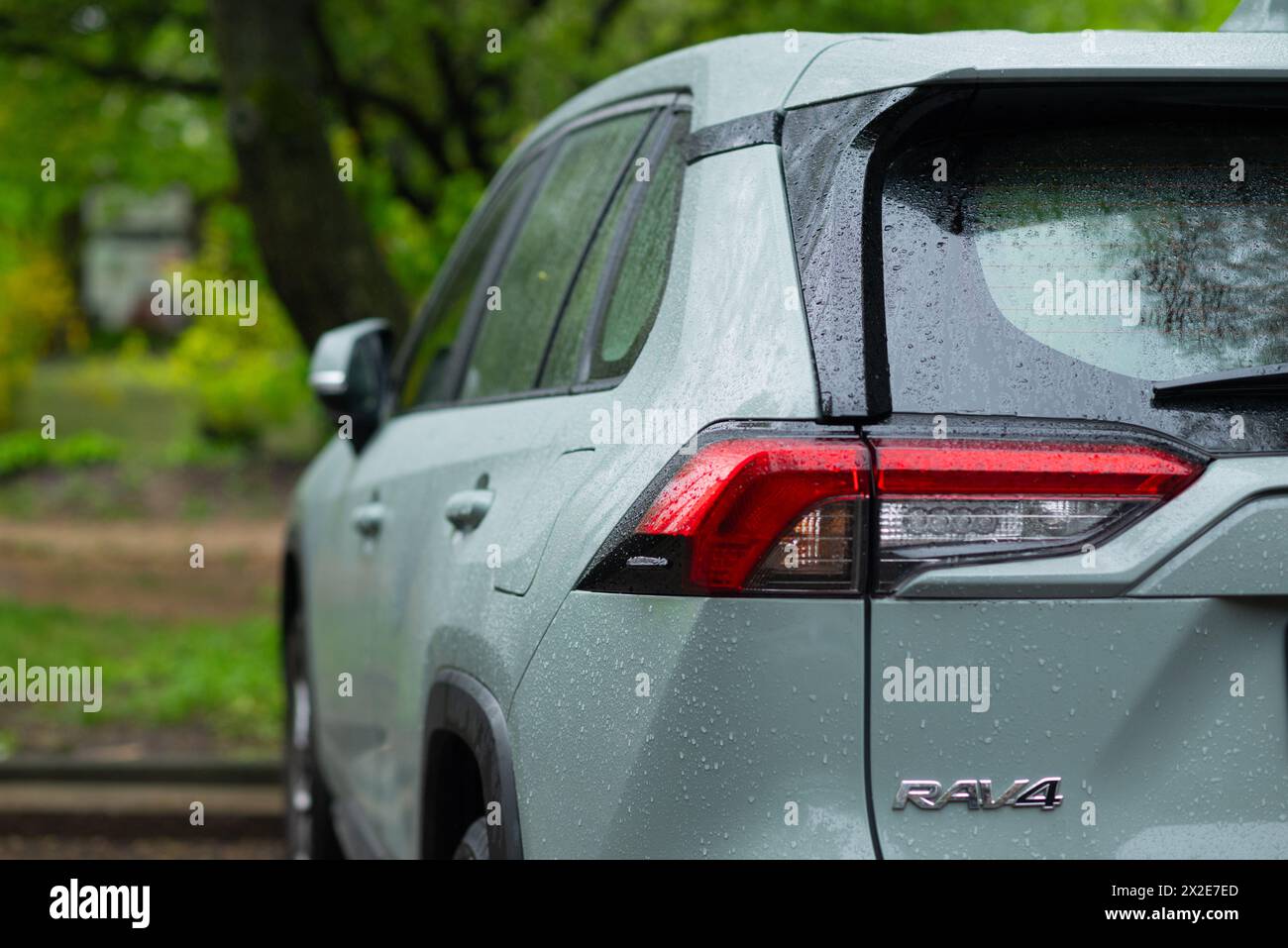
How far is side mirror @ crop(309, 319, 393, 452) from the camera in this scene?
13.0ft

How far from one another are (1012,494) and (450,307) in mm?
2180

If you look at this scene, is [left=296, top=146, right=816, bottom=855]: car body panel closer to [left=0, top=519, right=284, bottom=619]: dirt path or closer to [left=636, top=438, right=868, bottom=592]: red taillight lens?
[left=636, top=438, right=868, bottom=592]: red taillight lens

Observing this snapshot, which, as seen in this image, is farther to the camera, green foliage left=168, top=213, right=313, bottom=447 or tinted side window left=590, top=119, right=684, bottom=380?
green foliage left=168, top=213, right=313, bottom=447

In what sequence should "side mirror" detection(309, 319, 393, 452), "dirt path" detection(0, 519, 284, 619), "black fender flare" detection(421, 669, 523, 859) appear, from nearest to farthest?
"black fender flare" detection(421, 669, 523, 859)
"side mirror" detection(309, 319, 393, 452)
"dirt path" detection(0, 519, 284, 619)

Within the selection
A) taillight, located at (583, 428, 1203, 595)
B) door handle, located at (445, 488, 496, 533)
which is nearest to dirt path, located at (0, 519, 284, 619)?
door handle, located at (445, 488, 496, 533)

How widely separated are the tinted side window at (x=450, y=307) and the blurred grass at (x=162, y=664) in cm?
316

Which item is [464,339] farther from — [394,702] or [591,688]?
[591,688]

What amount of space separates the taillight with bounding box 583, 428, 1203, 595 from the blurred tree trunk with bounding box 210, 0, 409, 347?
5.25 m

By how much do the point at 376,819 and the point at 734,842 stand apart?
5.50 feet

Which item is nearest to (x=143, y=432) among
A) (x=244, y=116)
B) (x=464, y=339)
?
(x=244, y=116)

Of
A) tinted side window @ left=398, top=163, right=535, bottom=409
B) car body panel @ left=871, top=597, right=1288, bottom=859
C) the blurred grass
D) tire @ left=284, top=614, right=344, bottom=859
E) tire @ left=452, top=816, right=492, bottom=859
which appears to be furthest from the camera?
the blurred grass
